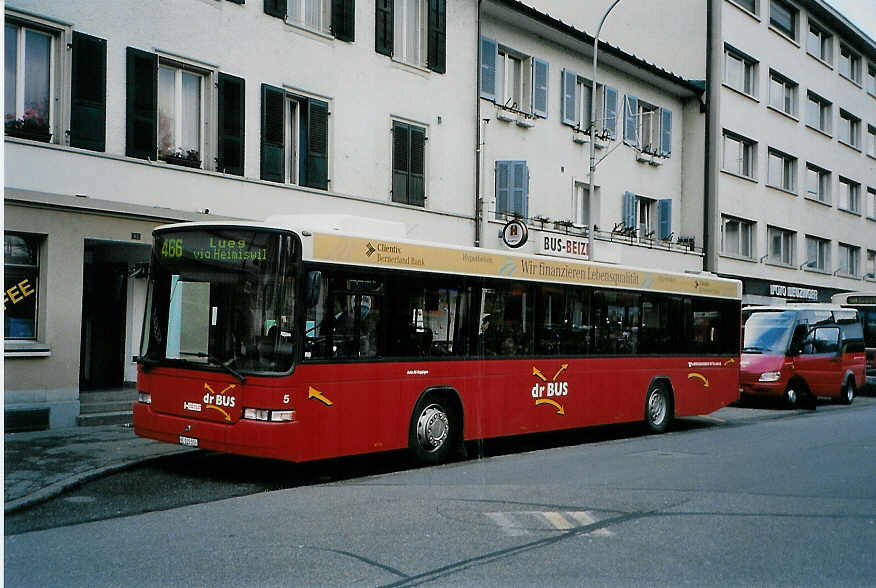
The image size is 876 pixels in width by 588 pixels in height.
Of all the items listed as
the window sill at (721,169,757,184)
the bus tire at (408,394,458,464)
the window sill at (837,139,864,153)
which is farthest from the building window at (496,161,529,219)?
the window sill at (837,139,864,153)

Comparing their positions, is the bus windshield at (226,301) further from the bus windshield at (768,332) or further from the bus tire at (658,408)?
the bus windshield at (768,332)

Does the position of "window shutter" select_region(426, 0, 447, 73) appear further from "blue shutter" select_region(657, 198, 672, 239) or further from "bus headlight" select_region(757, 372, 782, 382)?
"blue shutter" select_region(657, 198, 672, 239)

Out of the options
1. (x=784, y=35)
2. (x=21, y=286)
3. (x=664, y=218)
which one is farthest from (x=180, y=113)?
(x=784, y=35)

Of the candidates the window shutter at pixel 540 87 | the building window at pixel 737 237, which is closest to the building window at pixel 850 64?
the building window at pixel 737 237

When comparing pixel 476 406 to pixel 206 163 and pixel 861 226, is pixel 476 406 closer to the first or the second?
pixel 206 163

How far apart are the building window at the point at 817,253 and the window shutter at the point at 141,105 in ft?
102

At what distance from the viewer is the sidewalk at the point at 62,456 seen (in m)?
8.85

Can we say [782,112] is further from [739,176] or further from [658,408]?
[658,408]

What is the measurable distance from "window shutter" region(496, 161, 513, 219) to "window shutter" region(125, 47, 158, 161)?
31.9 feet

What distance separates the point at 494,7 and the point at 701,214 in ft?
41.9

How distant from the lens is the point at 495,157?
→ 75.2ft

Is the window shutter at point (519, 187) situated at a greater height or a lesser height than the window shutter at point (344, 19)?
lesser

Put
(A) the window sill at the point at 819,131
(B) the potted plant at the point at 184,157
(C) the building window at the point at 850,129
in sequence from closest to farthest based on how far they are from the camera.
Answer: (B) the potted plant at the point at 184,157
(A) the window sill at the point at 819,131
(C) the building window at the point at 850,129

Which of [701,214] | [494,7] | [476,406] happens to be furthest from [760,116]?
[476,406]
